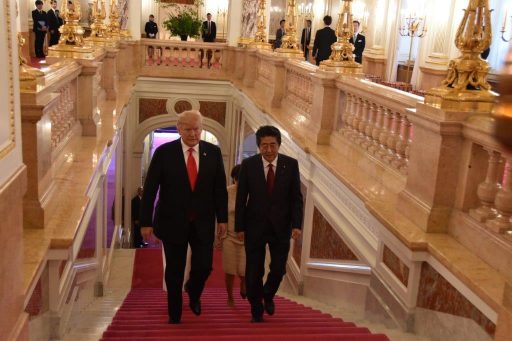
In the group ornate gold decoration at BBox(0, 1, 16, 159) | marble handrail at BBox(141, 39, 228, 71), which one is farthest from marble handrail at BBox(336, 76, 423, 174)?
marble handrail at BBox(141, 39, 228, 71)

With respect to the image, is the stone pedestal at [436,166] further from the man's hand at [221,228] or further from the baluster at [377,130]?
the baluster at [377,130]

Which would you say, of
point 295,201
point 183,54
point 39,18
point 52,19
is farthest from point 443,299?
point 52,19

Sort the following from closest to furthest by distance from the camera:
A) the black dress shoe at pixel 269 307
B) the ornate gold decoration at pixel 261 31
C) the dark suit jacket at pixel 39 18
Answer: the black dress shoe at pixel 269 307
the ornate gold decoration at pixel 261 31
the dark suit jacket at pixel 39 18

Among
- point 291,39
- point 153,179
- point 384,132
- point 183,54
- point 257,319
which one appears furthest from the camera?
point 183,54

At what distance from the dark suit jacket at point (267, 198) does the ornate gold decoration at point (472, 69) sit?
116cm

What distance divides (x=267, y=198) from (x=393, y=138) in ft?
4.92

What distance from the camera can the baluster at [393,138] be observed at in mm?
5418

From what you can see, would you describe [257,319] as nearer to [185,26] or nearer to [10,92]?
[10,92]

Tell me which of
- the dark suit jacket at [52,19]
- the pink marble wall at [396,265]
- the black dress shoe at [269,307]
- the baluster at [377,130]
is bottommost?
the black dress shoe at [269,307]

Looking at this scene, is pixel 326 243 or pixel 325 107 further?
pixel 325 107

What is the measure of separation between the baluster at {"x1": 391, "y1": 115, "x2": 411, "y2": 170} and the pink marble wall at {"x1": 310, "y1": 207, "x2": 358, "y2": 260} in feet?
2.98

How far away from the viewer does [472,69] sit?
4.10 metres

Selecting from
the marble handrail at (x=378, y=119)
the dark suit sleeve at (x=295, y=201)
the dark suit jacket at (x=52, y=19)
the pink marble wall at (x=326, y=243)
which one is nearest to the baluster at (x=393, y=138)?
the marble handrail at (x=378, y=119)

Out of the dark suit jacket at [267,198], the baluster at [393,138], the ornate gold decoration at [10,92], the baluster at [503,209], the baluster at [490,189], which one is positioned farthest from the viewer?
the baluster at [393,138]
